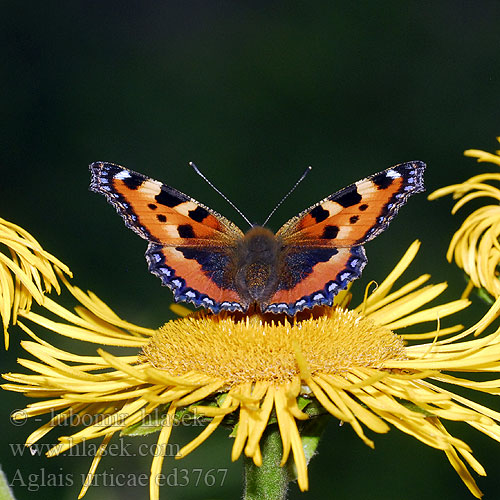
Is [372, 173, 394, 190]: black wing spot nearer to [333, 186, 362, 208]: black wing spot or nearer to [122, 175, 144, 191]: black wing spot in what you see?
[333, 186, 362, 208]: black wing spot

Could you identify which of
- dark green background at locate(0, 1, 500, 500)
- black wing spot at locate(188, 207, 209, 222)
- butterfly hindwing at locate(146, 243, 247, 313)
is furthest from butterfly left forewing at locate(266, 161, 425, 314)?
dark green background at locate(0, 1, 500, 500)

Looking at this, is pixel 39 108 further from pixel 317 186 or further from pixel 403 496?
pixel 403 496

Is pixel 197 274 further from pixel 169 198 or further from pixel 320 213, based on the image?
pixel 320 213

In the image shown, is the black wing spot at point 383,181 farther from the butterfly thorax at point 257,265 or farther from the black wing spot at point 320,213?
the butterfly thorax at point 257,265

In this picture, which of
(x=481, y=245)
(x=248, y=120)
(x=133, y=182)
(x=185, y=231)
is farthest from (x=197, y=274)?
(x=248, y=120)

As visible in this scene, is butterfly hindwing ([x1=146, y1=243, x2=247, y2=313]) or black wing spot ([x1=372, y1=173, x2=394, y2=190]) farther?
black wing spot ([x1=372, y1=173, x2=394, y2=190])
